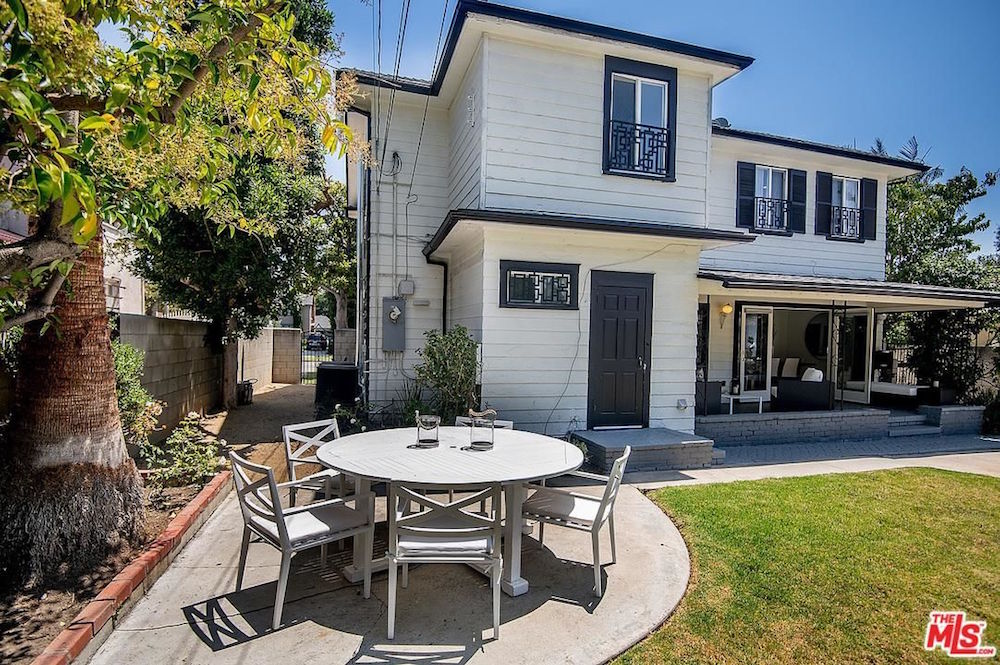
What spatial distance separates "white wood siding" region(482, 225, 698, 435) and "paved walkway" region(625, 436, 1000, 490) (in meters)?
1.26

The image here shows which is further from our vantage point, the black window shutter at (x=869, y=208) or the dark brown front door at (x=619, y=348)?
the black window shutter at (x=869, y=208)

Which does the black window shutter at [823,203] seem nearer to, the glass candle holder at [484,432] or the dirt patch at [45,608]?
the glass candle holder at [484,432]

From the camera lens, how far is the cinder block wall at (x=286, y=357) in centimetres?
1730

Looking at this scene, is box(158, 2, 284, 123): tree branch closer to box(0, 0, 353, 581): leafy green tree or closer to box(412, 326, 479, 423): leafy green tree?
box(0, 0, 353, 581): leafy green tree

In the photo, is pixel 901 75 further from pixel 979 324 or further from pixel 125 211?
pixel 125 211

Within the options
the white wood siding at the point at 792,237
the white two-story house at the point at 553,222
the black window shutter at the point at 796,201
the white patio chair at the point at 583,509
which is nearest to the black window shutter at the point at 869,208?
the white wood siding at the point at 792,237

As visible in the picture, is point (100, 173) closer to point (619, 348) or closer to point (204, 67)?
point (204, 67)

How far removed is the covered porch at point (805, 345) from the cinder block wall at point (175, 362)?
331 inches

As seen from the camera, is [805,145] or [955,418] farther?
[805,145]

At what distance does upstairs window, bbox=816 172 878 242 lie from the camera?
11.7 m

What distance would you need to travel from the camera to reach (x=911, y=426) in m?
10.7

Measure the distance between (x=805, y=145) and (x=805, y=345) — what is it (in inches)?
206

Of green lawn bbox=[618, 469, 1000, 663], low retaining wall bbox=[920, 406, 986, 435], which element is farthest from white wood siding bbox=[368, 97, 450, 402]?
low retaining wall bbox=[920, 406, 986, 435]

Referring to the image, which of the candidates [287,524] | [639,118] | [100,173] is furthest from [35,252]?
[639,118]
